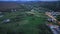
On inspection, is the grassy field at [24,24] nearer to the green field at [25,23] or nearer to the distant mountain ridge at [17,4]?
the green field at [25,23]

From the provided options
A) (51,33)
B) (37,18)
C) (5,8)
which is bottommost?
(51,33)

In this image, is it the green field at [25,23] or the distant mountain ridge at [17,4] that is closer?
the green field at [25,23]

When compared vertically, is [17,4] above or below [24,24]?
above

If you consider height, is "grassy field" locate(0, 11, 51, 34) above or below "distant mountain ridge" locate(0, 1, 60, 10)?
below

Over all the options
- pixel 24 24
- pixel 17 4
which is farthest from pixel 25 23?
pixel 17 4

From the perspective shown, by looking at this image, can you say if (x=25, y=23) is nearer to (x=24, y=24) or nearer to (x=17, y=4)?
(x=24, y=24)

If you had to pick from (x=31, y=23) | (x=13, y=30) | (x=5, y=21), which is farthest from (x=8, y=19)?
(x=31, y=23)

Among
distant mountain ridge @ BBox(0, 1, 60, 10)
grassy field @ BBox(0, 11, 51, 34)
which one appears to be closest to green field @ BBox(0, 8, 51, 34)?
grassy field @ BBox(0, 11, 51, 34)

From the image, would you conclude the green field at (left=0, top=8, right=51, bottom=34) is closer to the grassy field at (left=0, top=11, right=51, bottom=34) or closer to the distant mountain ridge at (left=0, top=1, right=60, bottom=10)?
the grassy field at (left=0, top=11, right=51, bottom=34)

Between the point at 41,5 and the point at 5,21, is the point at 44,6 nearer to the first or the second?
the point at 41,5

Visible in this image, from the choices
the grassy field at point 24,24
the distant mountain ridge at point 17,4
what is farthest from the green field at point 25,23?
the distant mountain ridge at point 17,4

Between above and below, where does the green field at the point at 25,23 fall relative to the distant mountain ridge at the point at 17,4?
below
